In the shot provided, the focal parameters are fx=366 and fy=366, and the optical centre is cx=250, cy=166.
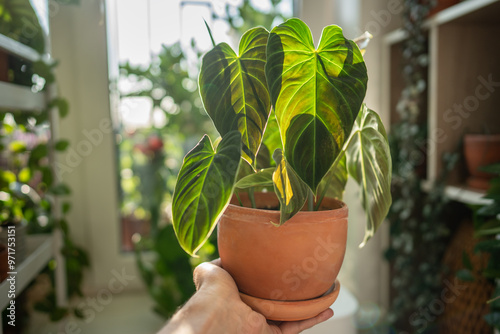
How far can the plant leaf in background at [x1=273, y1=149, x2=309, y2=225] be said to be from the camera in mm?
517

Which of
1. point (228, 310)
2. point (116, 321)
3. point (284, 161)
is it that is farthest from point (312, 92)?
point (116, 321)

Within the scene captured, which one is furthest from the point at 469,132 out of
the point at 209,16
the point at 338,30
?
the point at 209,16

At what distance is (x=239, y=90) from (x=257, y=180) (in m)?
0.14

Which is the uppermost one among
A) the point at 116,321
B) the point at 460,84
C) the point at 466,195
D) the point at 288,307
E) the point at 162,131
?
the point at 460,84

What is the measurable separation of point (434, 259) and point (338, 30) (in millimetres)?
953

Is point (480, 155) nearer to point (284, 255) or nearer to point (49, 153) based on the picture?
point (284, 255)

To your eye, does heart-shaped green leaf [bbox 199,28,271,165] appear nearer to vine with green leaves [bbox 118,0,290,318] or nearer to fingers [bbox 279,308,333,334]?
fingers [bbox 279,308,333,334]

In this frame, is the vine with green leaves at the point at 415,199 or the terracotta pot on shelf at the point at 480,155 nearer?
the terracotta pot on shelf at the point at 480,155

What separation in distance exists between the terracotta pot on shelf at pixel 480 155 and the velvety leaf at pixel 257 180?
0.67 metres

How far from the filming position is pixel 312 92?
1.61 ft

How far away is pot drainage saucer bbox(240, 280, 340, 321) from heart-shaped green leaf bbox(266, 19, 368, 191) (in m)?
0.23

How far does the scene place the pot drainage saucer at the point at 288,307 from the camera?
0.57 m

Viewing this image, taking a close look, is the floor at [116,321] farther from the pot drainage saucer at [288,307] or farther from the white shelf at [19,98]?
the pot drainage saucer at [288,307]

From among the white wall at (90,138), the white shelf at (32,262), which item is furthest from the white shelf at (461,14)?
the white shelf at (32,262)
